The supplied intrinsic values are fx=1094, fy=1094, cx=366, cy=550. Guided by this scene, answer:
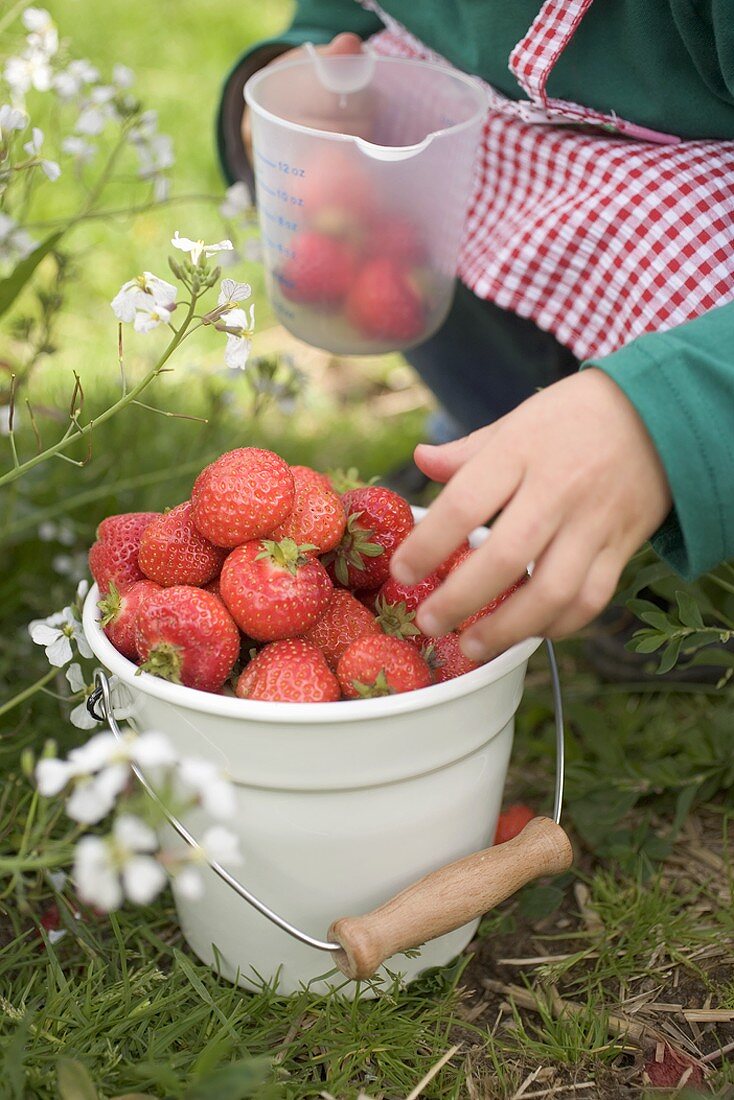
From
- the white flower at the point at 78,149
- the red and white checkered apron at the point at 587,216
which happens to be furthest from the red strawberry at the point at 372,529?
the white flower at the point at 78,149

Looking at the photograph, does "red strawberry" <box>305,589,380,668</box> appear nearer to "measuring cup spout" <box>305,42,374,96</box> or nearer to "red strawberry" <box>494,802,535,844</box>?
"red strawberry" <box>494,802,535,844</box>

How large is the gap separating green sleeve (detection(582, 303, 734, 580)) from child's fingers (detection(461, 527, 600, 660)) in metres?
0.08

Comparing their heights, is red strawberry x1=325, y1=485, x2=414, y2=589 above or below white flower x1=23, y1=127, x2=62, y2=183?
below

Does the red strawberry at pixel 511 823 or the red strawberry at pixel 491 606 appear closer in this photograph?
the red strawberry at pixel 491 606

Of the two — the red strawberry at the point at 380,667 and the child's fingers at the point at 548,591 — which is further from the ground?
the child's fingers at the point at 548,591

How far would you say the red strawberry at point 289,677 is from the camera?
804 mm

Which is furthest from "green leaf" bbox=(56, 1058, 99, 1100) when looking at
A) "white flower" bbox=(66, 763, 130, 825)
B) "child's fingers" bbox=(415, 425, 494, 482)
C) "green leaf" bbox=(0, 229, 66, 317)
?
"green leaf" bbox=(0, 229, 66, 317)

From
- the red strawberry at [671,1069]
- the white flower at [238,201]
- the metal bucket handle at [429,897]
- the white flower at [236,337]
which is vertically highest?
the white flower at [236,337]

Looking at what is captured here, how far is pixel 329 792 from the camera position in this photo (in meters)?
0.82

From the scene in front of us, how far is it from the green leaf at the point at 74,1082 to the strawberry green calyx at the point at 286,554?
0.36m

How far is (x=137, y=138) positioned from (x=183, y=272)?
58 centimetres

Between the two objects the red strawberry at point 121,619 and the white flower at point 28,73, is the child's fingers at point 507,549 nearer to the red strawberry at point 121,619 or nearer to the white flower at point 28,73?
the red strawberry at point 121,619

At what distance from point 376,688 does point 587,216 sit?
56 cm

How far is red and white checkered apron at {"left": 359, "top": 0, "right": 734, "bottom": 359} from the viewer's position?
1.02 metres
